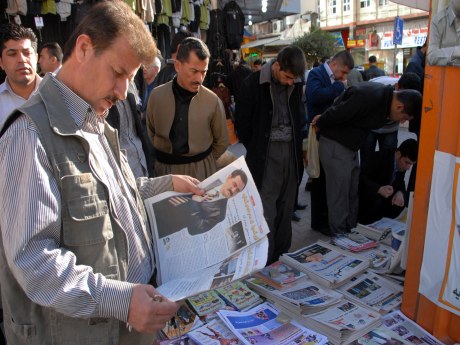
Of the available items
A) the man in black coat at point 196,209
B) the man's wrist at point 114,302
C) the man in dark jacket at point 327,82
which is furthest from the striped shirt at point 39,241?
the man in dark jacket at point 327,82

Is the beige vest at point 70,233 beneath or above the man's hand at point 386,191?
above

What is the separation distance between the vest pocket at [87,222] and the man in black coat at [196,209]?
0.35m

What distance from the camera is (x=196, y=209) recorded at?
135 centimetres

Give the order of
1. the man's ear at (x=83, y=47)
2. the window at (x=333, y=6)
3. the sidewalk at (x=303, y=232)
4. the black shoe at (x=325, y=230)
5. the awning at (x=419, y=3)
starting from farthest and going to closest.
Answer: the window at (x=333, y=6) → the black shoe at (x=325, y=230) → the sidewalk at (x=303, y=232) → the awning at (x=419, y=3) → the man's ear at (x=83, y=47)

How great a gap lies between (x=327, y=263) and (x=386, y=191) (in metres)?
1.24

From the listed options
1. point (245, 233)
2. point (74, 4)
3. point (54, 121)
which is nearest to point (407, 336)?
point (245, 233)

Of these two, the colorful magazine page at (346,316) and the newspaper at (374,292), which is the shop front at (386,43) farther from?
the colorful magazine page at (346,316)

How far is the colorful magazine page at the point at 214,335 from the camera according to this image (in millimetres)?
1892

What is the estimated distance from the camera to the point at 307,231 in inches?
158

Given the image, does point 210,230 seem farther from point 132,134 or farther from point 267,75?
point 267,75

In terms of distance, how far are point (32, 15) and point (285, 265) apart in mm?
3704

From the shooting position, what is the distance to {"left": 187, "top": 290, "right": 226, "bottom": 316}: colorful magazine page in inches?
84.5

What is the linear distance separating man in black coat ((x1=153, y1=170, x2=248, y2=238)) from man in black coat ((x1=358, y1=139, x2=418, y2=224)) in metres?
2.58

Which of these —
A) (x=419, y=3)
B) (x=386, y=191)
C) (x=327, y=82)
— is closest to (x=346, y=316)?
(x=386, y=191)
